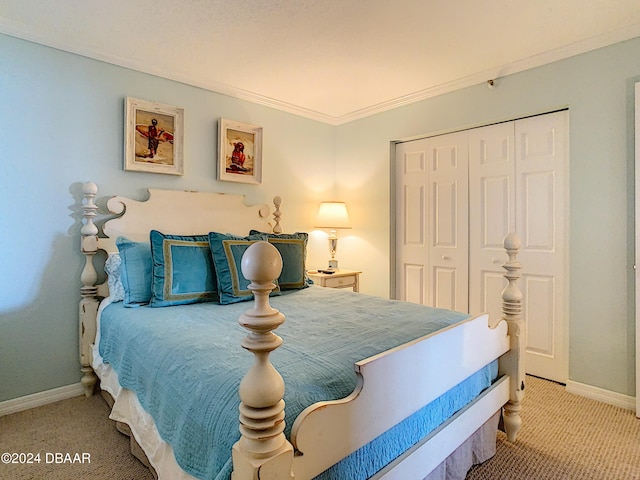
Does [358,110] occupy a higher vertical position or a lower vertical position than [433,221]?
higher

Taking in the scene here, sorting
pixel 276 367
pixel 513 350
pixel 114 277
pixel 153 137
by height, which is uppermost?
pixel 153 137

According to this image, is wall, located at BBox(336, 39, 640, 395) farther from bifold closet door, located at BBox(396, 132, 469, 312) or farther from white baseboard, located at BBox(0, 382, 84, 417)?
white baseboard, located at BBox(0, 382, 84, 417)

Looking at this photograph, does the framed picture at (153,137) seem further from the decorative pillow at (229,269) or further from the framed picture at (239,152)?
the decorative pillow at (229,269)

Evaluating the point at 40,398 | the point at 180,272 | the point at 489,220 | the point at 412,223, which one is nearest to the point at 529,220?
the point at 489,220

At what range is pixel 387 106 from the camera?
11.8 feet

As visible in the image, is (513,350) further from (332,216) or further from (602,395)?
(332,216)

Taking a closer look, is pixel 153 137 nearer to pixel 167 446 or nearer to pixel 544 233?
pixel 167 446

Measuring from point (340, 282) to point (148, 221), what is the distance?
181cm

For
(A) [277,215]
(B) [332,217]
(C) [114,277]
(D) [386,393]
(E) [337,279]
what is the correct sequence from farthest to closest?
1. (B) [332,217]
2. (E) [337,279]
3. (A) [277,215]
4. (C) [114,277]
5. (D) [386,393]

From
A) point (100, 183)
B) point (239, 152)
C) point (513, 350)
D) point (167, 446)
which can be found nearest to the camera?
point (167, 446)

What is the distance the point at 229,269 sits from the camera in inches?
89.1

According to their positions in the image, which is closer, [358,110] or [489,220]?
[489,220]

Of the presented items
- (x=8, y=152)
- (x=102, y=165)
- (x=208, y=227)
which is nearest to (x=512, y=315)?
(x=208, y=227)

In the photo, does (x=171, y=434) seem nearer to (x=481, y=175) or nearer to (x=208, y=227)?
(x=208, y=227)
